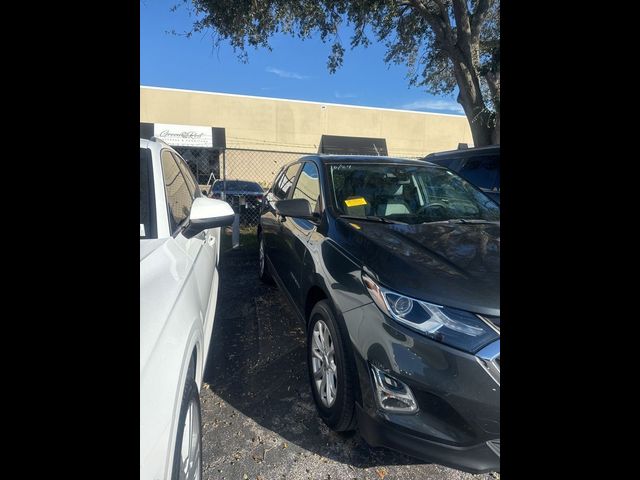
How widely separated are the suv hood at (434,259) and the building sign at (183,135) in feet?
43.4

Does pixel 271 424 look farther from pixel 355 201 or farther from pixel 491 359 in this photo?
pixel 355 201

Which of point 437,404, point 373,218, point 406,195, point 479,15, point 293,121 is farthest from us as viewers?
point 293,121

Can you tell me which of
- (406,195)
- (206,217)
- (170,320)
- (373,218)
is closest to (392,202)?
(406,195)

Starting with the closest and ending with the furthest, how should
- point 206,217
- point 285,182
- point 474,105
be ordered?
point 206,217 → point 285,182 → point 474,105

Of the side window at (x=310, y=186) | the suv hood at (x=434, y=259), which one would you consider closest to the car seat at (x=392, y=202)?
the suv hood at (x=434, y=259)

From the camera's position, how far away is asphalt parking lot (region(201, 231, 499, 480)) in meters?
1.95

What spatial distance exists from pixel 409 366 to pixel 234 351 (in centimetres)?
194

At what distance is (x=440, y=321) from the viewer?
164 centimetres

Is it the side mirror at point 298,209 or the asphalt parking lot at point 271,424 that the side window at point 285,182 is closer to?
the side mirror at point 298,209

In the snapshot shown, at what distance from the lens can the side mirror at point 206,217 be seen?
2168 millimetres

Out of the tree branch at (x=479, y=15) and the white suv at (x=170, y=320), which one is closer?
the white suv at (x=170, y=320)

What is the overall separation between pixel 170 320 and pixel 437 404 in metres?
1.15

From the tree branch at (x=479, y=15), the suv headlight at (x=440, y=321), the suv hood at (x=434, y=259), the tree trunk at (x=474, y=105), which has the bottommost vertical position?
the suv headlight at (x=440, y=321)
